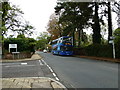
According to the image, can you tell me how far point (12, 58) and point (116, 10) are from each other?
60.7 ft

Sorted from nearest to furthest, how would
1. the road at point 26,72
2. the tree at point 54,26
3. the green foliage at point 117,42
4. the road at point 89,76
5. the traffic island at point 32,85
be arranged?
the traffic island at point 32,85, the road at point 89,76, the road at point 26,72, the green foliage at point 117,42, the tree at point 54,26

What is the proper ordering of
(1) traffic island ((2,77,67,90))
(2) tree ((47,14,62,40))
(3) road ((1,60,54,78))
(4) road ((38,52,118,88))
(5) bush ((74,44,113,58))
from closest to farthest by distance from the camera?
(1) traffic island ((2,77,67,90)) < (4) road ((38,52,118,88)) < (3) road ((1,60,54,78)) < (5) bush ((74,44,113,58)) < (2) tree ((47,14,62,40))

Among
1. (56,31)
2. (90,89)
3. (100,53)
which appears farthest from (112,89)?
(56,31)

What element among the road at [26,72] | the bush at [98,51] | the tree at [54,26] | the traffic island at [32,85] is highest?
the tree at [54,26]

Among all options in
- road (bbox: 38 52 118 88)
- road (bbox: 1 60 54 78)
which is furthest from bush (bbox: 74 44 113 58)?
road (bbox: 1 60 54 78)

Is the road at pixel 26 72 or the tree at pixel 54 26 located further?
the tree at pixel 54 26

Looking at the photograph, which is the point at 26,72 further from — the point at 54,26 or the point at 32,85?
the point at 54,26

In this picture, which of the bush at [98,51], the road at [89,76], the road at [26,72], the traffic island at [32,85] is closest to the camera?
the traffic island at [32,85]

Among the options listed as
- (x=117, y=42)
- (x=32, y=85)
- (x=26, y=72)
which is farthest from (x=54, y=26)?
(x=32, y=85)

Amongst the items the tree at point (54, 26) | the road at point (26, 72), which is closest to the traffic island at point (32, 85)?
the road at point (26, 72)

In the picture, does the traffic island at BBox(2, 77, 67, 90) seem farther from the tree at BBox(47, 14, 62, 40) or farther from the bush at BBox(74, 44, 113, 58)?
the tree at BBox(47, 14, 62, 40)

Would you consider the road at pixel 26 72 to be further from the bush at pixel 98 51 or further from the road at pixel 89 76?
the bush at pixel 98 51

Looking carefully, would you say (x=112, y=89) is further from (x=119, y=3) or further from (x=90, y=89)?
(x=119, y=3)

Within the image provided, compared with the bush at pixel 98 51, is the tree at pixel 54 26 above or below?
above
